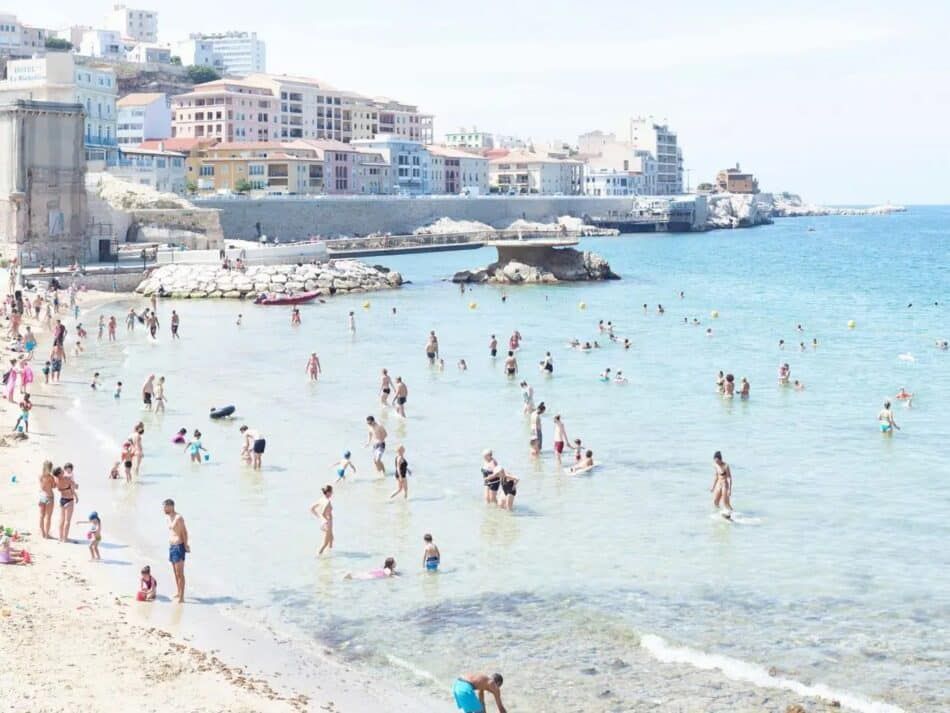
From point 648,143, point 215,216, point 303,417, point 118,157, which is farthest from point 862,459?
point 648,143

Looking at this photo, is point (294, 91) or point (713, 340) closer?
point (713, 340)

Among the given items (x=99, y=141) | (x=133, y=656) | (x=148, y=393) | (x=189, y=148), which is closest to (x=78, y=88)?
(x=99, y=141)

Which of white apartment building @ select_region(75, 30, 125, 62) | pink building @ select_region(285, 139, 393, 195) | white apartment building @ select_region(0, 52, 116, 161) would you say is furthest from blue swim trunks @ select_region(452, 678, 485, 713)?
white apartment building @ select_region(75, 30, 125, 62)

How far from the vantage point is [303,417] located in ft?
88.6

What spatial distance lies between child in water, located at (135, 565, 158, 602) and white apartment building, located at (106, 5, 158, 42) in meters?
162

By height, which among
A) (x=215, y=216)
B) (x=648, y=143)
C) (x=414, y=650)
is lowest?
(x=414, y=650)

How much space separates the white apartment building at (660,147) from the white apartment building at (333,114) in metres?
42.8

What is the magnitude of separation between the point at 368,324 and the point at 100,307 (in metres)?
10.9

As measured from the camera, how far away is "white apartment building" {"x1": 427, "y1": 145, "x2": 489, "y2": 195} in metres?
131

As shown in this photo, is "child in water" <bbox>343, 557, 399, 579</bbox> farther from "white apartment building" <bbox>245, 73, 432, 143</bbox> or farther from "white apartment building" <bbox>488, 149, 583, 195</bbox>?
"white apartment building" <bbox>488, 149, 583, 195</bbox>

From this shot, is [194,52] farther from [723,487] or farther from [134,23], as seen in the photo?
[723,487]

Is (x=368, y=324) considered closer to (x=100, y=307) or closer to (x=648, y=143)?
(x=100, y=307)

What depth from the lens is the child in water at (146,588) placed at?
14.2 m

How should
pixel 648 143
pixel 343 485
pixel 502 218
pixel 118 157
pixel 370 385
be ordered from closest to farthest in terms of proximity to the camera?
pixel 343 485 < pixel 370 385 < pixel 118 157 < pixel 502 218 < pixel 648 143
